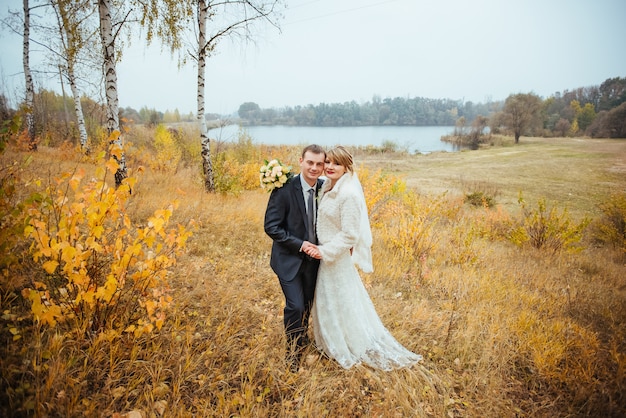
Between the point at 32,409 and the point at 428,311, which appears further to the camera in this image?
the point at 428,311

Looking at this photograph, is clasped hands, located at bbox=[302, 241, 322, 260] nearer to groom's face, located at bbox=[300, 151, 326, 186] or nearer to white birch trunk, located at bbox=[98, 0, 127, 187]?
groom's face, located at bbox=[300, 151, 326, 186]

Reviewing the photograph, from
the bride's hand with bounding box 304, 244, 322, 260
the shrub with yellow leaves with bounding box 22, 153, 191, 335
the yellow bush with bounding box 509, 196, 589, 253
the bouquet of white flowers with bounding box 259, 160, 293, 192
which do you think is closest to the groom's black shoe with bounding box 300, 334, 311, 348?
the bride's hand with bounding box 304, 244, 322, 260

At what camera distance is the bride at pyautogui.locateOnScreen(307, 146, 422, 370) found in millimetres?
2459

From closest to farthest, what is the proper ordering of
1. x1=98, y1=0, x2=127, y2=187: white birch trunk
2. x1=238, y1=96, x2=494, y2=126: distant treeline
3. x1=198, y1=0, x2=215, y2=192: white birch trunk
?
x1=98, y1=0, x2=127, y2=187: white birch trunk, x1=198, y1=0, x2=215, y2=192: white birch trunk, x1=238, y1=96, x2=494, y2=126: distant treeline

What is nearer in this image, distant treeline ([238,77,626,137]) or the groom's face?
the groom's face

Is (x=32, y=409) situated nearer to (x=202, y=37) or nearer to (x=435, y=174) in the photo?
(x=202, y=37)

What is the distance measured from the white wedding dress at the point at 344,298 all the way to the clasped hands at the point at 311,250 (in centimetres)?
6

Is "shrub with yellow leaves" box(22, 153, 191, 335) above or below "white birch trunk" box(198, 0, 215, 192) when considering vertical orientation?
below

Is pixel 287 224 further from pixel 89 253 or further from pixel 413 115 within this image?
pixel 413 115

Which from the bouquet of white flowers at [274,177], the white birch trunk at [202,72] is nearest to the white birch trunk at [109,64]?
the white birch trunk at [202,72]

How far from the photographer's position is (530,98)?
42406 mm

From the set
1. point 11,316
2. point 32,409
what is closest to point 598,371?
point 32,409

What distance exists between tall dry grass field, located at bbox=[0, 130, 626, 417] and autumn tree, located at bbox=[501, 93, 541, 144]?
154 ft

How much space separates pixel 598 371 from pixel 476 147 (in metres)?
50.5
